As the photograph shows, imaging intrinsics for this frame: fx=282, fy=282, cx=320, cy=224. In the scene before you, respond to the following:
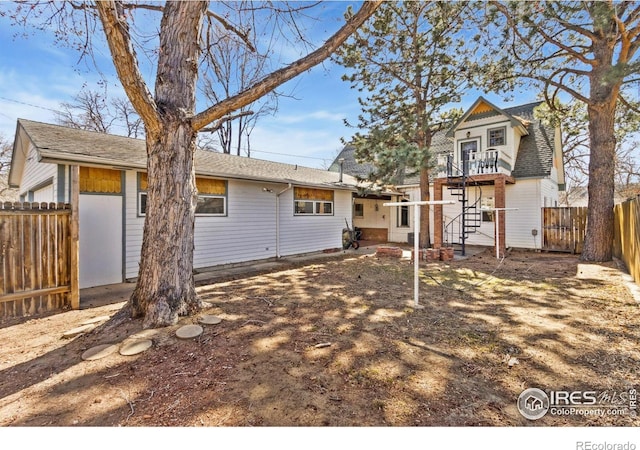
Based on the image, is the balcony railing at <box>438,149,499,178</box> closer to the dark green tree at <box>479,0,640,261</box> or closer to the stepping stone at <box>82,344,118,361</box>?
the dark green tree at <box>479,0,640,261</box>

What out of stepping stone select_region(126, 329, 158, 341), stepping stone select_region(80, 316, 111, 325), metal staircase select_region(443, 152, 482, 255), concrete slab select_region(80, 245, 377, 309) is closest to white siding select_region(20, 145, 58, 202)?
concrete slab select_region(80, 245, 377, 309)

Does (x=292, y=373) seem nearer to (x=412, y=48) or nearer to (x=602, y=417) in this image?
(x=602, y=417)

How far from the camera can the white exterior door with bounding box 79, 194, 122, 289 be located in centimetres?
586

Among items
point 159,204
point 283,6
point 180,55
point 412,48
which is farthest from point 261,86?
point 412,48

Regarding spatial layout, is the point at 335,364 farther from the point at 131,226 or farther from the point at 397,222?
the point at 397,222

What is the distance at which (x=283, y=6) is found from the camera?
4.80 meters

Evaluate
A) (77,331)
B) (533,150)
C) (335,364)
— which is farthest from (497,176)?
(77,331)

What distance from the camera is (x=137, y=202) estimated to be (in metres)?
6.56

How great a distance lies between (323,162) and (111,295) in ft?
82.8

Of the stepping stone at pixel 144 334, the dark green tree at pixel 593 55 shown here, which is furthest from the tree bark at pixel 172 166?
the dark green tree at pixel 593 55

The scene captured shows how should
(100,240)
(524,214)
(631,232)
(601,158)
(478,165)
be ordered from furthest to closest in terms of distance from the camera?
(524,214) < (478,165) < (601,158) < (631,232) < (100,240)

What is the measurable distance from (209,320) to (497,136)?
13863 mm

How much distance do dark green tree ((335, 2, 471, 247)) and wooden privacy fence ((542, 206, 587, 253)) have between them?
17.2 ft

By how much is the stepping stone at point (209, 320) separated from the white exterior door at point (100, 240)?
3.80 metres
